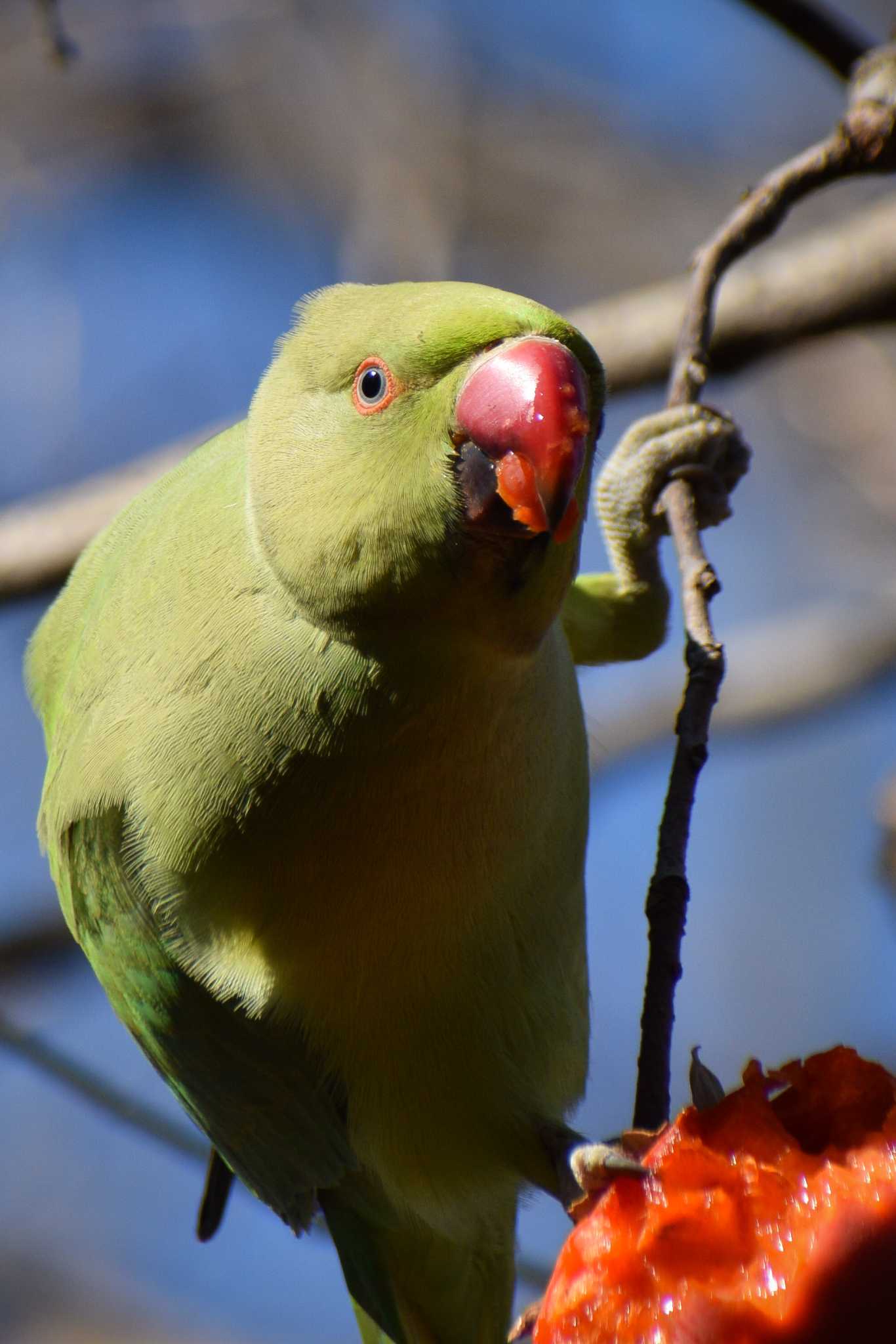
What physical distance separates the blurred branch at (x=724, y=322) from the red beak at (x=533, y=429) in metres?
1.57

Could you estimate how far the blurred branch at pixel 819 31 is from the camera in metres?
2.91

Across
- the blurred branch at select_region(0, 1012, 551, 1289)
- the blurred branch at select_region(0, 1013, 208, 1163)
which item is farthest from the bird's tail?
the blurred branch at select_region(0, 1013, 208, 1163)

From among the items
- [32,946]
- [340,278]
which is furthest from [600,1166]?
[340,278]

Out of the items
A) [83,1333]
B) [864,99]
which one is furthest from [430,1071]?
[83,1333]

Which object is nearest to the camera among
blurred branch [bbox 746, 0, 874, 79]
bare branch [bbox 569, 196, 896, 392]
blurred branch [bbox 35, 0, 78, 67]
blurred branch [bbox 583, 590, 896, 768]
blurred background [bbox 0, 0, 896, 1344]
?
blurred branch [bbox 746, 0, 874, 79]

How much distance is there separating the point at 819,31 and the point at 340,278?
390 centimetres

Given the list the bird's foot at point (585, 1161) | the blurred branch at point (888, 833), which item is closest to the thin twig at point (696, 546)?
the bird's foot at point (585, 1161)

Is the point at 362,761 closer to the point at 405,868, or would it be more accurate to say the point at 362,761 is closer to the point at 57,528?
the point at 405,868

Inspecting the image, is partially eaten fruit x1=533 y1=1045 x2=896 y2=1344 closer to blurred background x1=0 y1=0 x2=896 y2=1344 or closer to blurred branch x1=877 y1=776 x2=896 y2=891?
blurred branch x1=877 y1=776 x2=896 y2=891

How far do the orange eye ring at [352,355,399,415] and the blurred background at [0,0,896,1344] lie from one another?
189 inches

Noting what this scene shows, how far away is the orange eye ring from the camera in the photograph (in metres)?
1.94

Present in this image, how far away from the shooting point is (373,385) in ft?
6.48

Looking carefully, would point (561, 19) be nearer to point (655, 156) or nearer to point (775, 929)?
point (655, 156)

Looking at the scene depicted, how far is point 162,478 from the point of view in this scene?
272cm
